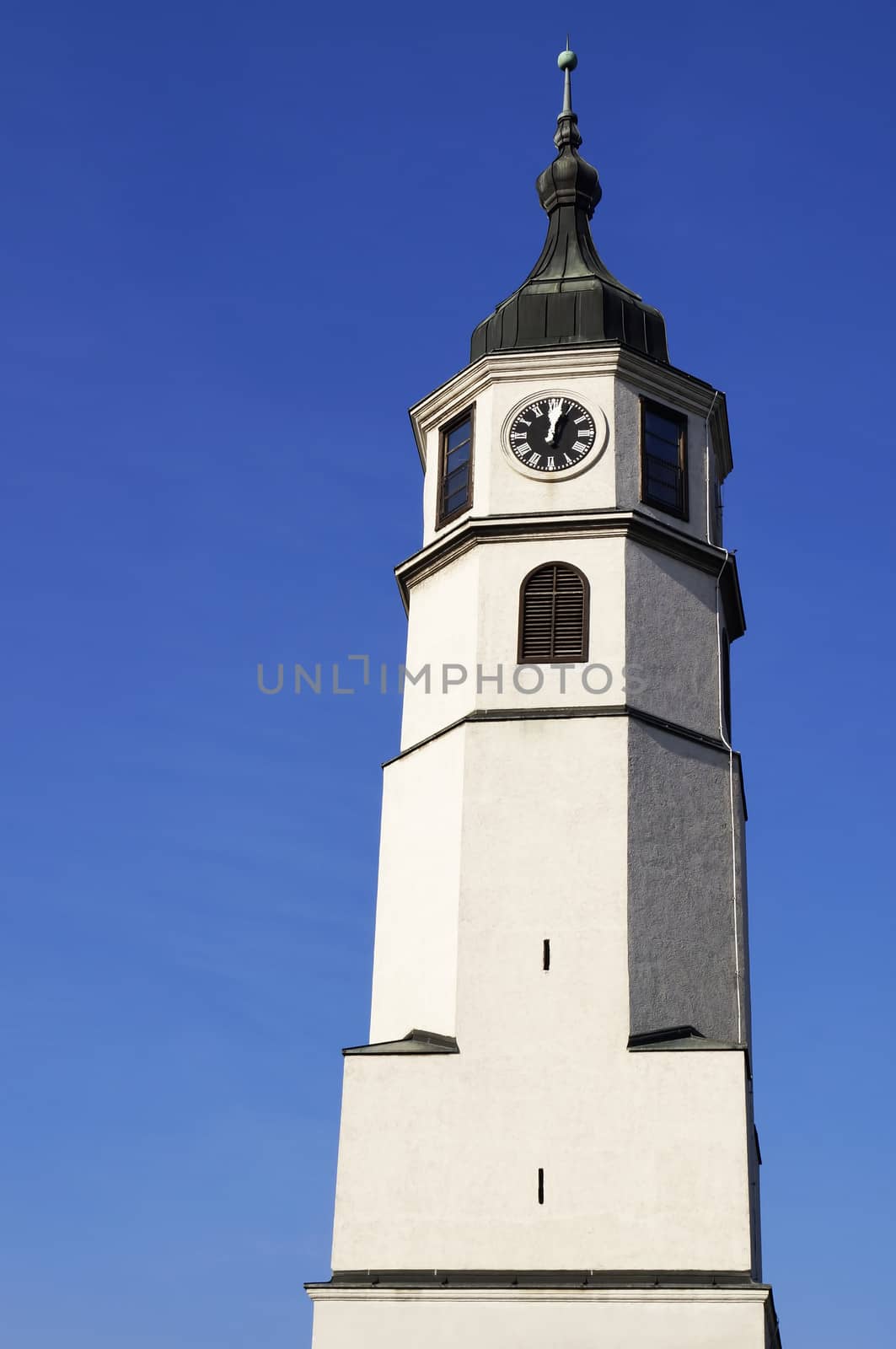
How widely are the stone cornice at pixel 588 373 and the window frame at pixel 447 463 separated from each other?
181 mm

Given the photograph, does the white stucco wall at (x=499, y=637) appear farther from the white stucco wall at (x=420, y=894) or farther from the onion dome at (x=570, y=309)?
the onion dome at (x=570, y=309)

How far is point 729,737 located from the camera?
2939 cm

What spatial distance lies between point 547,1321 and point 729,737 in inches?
374

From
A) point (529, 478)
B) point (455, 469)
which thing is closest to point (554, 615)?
point (529, 478)

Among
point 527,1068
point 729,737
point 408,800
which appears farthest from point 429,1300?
point 729,737

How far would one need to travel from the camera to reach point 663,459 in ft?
101

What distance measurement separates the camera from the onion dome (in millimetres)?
31375

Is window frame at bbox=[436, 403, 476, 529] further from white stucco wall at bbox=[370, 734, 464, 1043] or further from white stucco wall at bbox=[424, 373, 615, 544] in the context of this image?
white stucco wall at bbox=[370, 734, 464, 1043]

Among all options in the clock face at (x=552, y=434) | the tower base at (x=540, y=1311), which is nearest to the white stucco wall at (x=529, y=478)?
the clock face at (x=552, y=434)

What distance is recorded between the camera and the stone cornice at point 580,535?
95.8ft

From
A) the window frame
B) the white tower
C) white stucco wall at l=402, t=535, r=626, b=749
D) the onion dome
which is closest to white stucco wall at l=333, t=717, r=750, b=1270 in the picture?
the white tower

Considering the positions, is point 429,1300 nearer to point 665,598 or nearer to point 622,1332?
A: point 622,1332

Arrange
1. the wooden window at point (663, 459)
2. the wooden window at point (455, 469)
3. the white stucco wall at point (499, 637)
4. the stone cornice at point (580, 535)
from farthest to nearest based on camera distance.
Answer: the wooden window at point (455, 469), the wooden window at point (663, 459), the stone cornice at point (580, 535), the white stucco wall at point (499, 637)

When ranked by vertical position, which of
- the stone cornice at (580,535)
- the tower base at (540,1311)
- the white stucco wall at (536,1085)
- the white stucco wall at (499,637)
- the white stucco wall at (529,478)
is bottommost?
the tower base at (540,1311)
